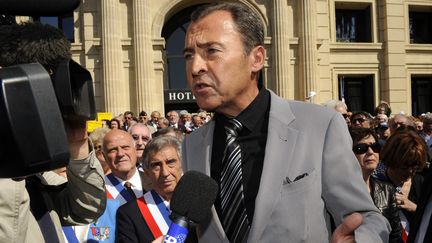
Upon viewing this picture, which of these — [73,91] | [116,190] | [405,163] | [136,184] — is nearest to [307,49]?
[405,163]

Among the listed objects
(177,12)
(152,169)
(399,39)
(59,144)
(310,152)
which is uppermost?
(177,12)

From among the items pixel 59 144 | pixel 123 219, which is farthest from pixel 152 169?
pixel 59 144

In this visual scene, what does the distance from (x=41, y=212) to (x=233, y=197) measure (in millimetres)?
875

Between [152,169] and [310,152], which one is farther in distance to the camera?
[152,169]

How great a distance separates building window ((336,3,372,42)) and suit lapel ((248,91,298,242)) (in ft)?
63.0

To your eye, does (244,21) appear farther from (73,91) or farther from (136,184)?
(136,184)

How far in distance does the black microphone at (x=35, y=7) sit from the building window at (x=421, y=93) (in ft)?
72.1

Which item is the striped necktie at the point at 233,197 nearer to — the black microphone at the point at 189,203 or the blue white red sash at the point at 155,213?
the black microphone at the point at 189,203

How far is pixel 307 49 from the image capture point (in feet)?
57.2

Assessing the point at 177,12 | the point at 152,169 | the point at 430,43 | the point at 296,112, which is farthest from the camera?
the point at 430,43

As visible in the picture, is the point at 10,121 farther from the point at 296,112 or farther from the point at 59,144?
the point at 296,112

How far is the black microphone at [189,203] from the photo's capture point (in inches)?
61.0

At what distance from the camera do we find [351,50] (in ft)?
64.4

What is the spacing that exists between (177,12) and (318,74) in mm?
6477
